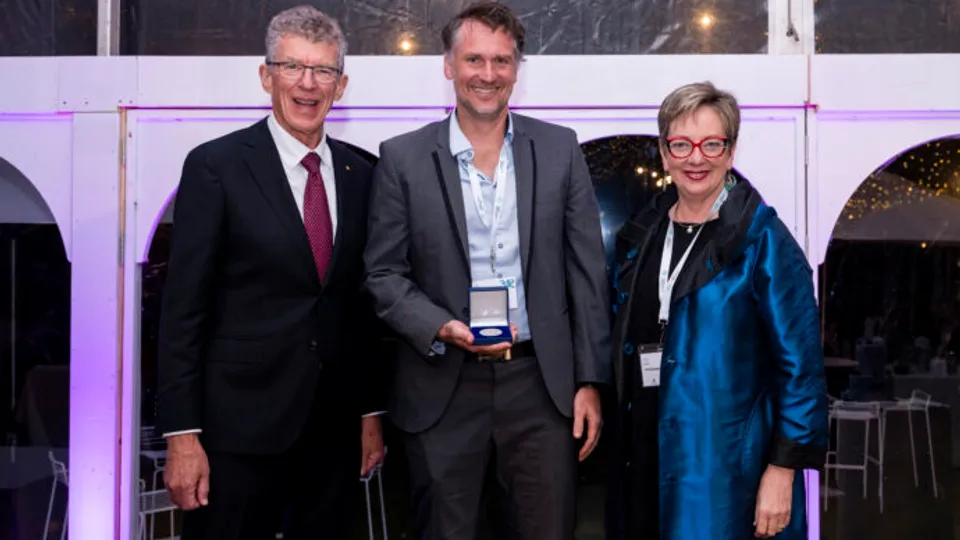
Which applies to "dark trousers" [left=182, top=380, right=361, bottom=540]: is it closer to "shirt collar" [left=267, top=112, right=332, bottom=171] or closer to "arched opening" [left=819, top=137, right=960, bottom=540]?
"shirt collar" [left=267, top=112, right=332, bottom=171]

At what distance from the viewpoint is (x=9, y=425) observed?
4062mm

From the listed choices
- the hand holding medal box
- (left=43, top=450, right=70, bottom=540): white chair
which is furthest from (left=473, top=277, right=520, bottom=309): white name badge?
(left=43, top=450, right=70, bottom=540): white chair

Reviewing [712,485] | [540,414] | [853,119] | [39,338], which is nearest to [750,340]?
[712,485]

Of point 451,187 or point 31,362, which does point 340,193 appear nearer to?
point 451,187

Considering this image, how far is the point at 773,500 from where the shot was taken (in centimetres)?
209

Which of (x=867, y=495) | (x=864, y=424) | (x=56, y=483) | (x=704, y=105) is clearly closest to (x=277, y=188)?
(x=704, y=105)

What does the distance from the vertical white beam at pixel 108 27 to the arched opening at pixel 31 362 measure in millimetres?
1063

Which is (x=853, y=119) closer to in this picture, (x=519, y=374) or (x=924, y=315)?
(x=924, y=315)

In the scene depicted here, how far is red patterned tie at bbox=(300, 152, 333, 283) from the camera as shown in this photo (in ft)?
7.75

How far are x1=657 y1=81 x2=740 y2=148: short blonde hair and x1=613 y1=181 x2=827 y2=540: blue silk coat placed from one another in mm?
231

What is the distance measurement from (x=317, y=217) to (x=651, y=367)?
0.98 m

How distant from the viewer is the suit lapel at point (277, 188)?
7.61 feet

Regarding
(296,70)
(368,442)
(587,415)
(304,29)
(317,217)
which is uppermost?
(304,29)

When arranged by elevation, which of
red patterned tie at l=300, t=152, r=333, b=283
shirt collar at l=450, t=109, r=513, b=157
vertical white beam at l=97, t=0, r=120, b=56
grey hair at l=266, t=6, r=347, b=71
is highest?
vertical white beam at l=97, t=0, r=120, b=56
